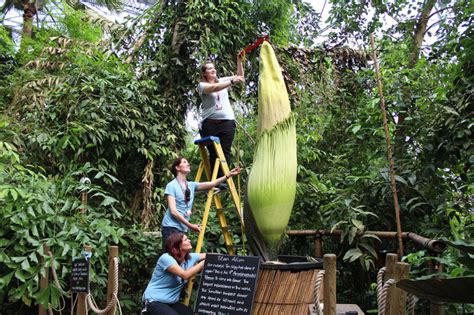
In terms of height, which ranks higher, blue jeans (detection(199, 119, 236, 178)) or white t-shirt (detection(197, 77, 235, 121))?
white t-shirt (detection(197, 77, 235, 121))

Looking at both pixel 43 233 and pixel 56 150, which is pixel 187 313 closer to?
pixel 43 233

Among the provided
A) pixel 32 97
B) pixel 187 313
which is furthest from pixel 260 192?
pixel 32 97

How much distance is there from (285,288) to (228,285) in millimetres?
278

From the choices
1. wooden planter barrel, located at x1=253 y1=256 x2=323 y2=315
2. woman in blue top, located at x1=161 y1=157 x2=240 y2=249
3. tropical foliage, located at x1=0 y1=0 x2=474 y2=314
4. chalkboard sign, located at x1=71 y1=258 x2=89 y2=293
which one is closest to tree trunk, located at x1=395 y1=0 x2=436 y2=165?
tropical foliage, located at x1=0 y1=0 x2=474 y2=314

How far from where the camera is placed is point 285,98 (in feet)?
8.38

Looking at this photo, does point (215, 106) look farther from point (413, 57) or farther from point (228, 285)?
point (413, 57)

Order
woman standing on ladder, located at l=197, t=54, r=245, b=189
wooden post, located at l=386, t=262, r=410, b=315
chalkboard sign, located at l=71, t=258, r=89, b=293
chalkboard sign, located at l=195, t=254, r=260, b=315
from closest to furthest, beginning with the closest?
wooden post, located at l=386, t=262, r=410, b=315 → chalkboard sign, located at l=195, t=254, r=260, b=315 → chalkboard sign, located at l=71, t=258, r=89, b=293 → woman standing on ladder, located at l=197, t=54, r=245, b=189

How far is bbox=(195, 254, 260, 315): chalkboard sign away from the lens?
2131 mm

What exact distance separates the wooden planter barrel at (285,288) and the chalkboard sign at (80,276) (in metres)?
0.85

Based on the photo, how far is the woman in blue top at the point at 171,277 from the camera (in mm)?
2467

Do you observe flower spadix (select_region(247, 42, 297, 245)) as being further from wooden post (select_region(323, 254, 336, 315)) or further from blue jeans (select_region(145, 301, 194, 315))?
wooden post (select_region(323, 254, 336, 315))

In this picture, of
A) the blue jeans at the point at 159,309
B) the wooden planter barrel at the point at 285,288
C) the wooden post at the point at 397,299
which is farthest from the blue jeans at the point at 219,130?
the wooden post at the point at 397,299

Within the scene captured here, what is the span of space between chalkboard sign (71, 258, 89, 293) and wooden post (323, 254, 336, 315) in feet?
4.42

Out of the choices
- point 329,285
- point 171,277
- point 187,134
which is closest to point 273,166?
point 171,277
